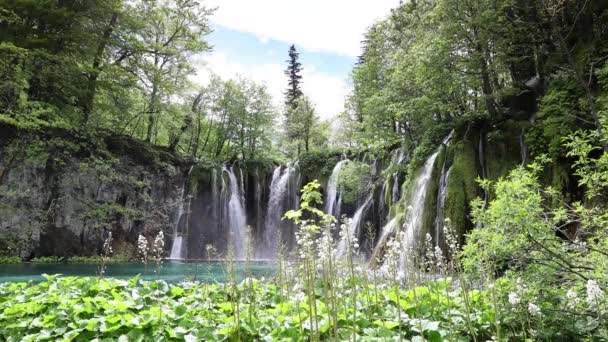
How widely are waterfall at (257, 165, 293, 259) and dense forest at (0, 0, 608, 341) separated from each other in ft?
0.45

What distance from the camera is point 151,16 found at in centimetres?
2023

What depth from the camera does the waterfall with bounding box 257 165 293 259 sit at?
24.1 meters

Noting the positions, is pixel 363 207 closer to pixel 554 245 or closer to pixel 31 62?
pixel 554 245

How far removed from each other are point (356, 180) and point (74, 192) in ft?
45.8

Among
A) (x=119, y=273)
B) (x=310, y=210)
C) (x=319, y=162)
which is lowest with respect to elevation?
(x=119, y=273)

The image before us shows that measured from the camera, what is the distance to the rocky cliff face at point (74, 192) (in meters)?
16.3

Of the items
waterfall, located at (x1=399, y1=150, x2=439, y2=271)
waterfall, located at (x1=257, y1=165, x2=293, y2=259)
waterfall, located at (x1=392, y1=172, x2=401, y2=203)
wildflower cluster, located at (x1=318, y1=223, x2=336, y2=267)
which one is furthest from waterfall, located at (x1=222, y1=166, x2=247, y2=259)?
wildflower cluster, located at (x1=318, y1=223, x2=336, y2=267)

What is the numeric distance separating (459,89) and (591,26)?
3.75m

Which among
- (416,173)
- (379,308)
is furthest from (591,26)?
(379,308)

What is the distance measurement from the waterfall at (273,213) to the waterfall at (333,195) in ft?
10.6

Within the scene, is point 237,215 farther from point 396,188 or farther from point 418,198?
point 418,198

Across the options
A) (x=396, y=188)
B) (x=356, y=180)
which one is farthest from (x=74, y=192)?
(x=396, y=188)

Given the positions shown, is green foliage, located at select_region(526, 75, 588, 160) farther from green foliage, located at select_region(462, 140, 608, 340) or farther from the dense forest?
green foliage, located at select_region(462, 140, 608, 340)

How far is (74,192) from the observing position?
1848cm
